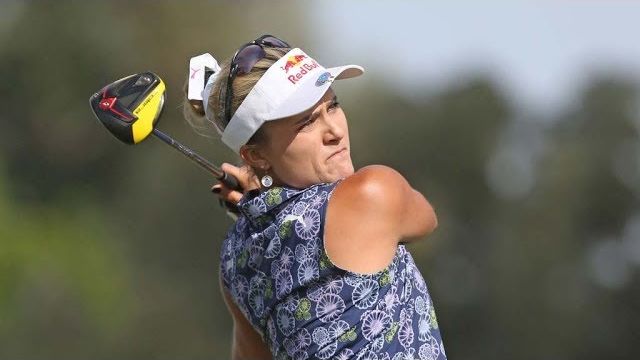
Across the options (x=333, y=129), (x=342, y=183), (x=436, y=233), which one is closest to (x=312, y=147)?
(x=333, y=129)

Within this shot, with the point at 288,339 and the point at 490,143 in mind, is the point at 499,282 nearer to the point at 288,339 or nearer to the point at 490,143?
the point at 490,143

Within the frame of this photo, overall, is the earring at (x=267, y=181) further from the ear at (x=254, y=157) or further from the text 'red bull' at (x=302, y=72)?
the text 'red bull' at (x=302, y=72)

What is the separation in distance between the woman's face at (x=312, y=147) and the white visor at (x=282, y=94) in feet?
0.12

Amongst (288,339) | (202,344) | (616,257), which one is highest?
(288,339)

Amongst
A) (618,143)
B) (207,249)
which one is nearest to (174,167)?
(207,249)

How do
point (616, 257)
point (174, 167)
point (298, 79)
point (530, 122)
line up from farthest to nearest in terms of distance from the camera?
point (174, 167), point (530, 122), point (616, 257), point (298, 79)

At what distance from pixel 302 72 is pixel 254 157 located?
262 mm

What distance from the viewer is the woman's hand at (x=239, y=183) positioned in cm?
385

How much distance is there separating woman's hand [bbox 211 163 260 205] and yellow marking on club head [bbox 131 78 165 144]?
237mm

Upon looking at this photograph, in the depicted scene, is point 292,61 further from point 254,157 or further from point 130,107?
point 130,107

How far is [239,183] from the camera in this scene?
12.8 feet

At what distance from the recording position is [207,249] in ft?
51.7

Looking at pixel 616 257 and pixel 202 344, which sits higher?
pixel 616 257

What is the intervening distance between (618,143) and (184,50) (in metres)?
7.48
